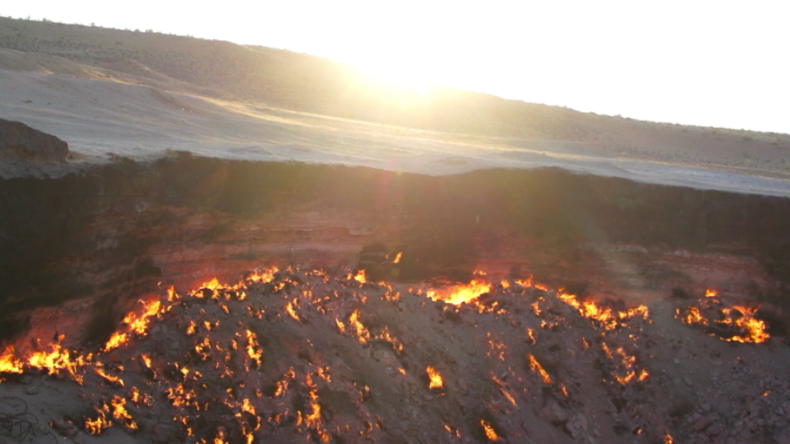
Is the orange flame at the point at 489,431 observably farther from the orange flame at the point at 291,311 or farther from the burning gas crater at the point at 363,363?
the orange flame at the point at 291,311

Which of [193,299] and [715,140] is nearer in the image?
[193,299]

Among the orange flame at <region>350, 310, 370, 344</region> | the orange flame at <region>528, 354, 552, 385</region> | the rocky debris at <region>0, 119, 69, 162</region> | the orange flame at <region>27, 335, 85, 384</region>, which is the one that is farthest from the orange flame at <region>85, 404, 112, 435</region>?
the orange flame at <region>528, 354, 552, 385</region>

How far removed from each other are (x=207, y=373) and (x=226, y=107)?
11442mm

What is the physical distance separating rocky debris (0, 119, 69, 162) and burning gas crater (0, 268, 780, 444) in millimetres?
1681

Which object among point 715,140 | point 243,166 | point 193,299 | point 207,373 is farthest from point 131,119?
point 715,140

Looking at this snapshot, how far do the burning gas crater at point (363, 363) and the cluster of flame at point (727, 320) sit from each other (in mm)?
21

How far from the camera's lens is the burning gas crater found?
6.08 metres

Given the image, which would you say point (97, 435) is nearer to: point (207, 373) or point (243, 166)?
point (207, 373)

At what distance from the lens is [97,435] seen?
5371 millimetres

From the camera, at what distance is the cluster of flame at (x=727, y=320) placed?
9820 mm

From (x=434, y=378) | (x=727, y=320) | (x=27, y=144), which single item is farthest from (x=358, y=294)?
(x=727, y=320)

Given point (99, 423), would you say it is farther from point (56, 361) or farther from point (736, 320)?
A: point (736, 320)

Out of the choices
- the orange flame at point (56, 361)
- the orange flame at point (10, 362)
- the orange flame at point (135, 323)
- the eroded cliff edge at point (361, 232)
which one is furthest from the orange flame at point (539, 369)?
the orange flame at point (10, 362)

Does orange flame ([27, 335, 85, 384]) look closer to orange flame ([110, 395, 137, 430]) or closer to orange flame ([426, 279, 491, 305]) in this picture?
orange flame ([110, 395, 137, 430])
